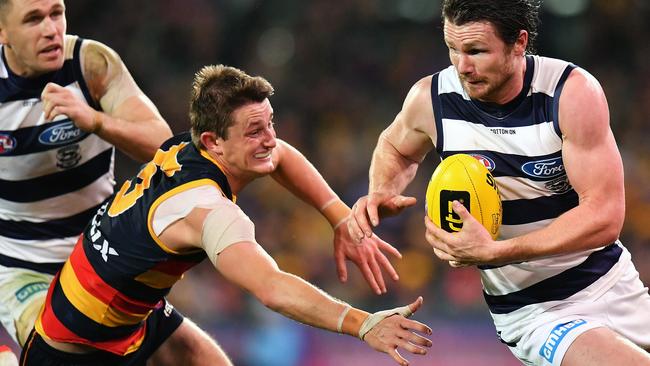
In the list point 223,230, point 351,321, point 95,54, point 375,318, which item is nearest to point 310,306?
point 351,321

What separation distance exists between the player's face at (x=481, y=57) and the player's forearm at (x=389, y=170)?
728mm

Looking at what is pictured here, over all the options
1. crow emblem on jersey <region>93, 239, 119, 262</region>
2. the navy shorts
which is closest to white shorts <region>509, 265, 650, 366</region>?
the navy shorts

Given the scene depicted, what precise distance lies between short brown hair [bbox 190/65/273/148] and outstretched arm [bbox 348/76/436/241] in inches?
28.0

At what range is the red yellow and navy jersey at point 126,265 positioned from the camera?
457 centimetres

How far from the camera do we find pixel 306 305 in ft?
13.6

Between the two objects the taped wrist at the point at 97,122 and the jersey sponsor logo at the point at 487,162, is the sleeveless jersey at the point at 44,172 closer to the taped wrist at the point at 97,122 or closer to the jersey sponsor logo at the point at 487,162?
the taped wrist at the point at 97,122

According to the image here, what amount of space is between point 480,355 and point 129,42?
6.52 meters

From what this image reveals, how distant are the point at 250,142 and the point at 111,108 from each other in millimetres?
1214

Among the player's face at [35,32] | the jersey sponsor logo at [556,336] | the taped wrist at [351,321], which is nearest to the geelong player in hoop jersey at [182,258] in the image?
the taped wrist at [351,321]

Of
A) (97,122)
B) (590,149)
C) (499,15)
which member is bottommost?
(97,122)

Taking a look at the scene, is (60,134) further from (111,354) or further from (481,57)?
(481,57)

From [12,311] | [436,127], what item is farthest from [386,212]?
[12,311]

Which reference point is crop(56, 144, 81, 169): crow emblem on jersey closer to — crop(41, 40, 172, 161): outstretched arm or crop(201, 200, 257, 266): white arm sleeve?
crop(41, 40, 172, 161): outstretched arm

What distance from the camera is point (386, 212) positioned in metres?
4.86
